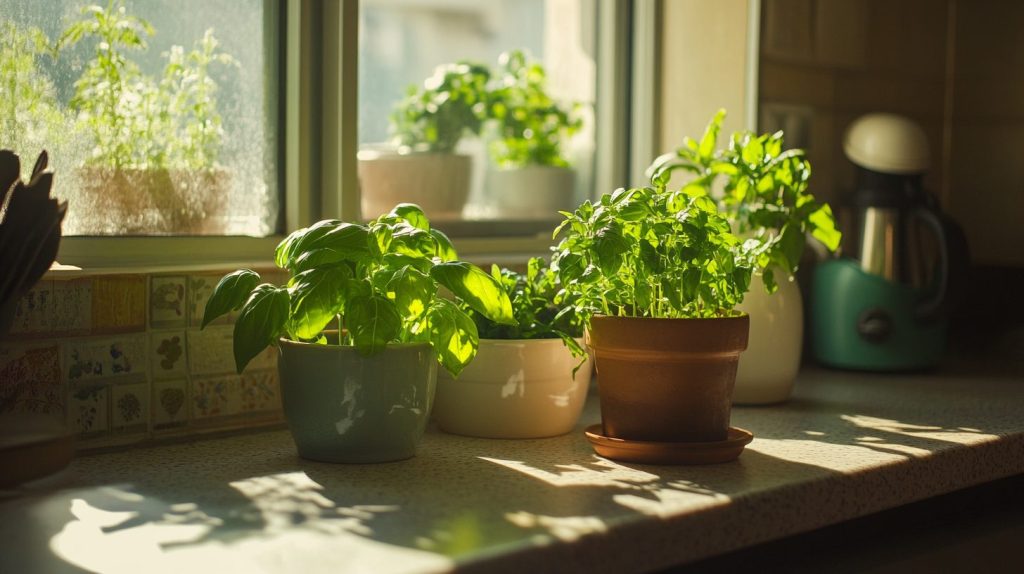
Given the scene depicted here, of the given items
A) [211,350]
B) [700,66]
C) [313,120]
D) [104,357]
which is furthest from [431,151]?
[104,357]

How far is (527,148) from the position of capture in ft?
6.11

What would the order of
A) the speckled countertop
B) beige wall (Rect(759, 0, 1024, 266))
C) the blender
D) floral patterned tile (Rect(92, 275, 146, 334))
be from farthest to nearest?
beige wall (Rect(759, 0, 1024, 266))
the blender
floral patterned tile (Rect(92, 275, 146, 334))
the speckled countertop

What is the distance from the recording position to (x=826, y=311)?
180 cm

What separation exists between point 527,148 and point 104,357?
35.0 inches

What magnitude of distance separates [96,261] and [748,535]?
2.52 ft

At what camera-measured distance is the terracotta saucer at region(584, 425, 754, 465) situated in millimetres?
1098

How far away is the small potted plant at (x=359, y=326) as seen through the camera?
1055 millimetres

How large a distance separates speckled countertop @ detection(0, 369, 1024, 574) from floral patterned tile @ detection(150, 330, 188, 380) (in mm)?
83

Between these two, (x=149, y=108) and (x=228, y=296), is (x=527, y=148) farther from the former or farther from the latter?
(x=228, y=296)

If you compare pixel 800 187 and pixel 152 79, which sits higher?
pixel 152 79

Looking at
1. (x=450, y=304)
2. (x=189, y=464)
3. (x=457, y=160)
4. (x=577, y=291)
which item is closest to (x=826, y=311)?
(x=457, y=160)

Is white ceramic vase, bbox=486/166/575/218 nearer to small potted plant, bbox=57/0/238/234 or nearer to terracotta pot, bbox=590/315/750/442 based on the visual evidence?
small potted plant, bbox=57/0/238/234

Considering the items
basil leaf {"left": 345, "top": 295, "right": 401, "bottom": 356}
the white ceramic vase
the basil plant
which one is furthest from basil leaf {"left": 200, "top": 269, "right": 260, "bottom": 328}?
the white ceramic vase

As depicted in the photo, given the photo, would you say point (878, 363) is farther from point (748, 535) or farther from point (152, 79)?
point (152, 79)
